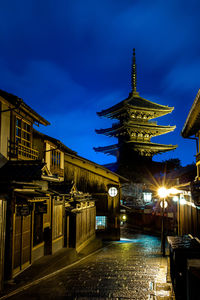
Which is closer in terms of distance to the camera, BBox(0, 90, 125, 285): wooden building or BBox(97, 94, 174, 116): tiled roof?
BBox(0, 90, 125, 285): wooden building

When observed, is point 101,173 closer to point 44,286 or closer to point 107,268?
point 107,268

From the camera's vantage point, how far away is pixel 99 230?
28.5 metres

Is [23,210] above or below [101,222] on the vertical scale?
above

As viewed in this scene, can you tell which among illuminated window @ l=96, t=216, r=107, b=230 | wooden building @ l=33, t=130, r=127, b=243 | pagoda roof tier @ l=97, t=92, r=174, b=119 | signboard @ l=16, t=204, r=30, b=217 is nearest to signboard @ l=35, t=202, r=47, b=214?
signboard @ l=16, t=204, r=30, b=217

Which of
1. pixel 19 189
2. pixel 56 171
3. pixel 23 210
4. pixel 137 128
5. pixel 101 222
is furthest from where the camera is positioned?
pixel 137 128

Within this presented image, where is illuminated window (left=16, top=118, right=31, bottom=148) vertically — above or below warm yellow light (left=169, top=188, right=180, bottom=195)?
above

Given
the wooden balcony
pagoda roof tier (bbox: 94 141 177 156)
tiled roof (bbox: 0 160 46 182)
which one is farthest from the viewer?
pagoda roof tier (bbox: 94 141 177 156)

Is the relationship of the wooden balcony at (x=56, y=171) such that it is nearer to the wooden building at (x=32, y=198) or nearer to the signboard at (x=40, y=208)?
the wooden building at (x=32, y=198)

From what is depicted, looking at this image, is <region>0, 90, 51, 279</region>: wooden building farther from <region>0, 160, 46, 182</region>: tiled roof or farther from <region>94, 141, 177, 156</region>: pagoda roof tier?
<region>94, 141, 177, 156</region>: pagoda roof tier

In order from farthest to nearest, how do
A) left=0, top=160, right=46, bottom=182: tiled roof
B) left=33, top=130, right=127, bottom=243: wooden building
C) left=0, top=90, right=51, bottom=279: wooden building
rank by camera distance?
left=33, top=130, right=127, bottom=243: wooden building → left=0, top=160, right=46, bottom=182: tiled roof → left=0, top=90, right=51, bottom=279: wooden building

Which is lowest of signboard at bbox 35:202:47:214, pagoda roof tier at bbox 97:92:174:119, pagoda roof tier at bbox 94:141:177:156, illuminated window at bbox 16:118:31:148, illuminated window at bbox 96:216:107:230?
illuminated window at bbox 96:216:107:230

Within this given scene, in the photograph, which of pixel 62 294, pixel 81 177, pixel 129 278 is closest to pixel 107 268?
pixel 129 278

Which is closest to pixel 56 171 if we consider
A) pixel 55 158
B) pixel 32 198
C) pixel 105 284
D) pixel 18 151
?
pixel 55 158

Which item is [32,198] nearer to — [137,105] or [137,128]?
[137,128]
